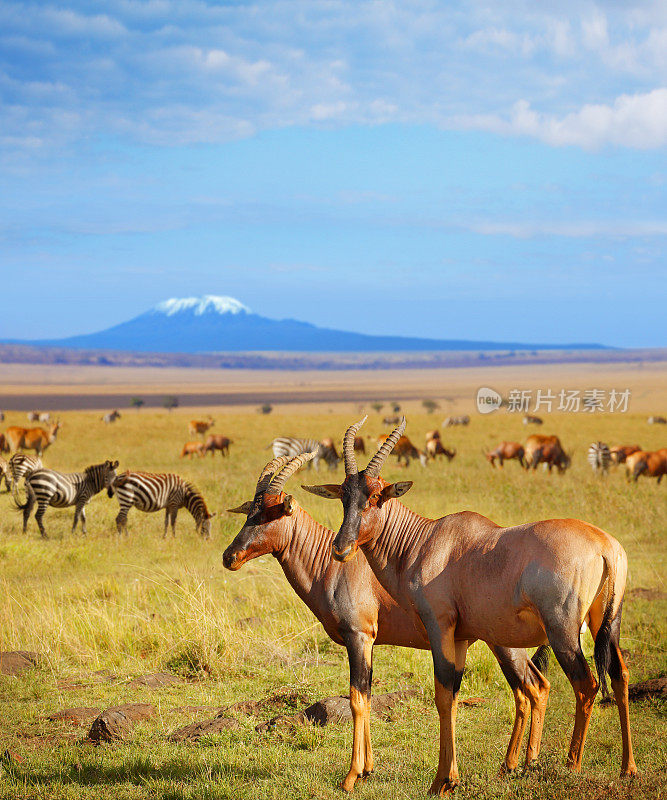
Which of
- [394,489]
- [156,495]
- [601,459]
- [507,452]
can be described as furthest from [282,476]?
[507,452]

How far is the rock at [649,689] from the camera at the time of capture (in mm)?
8578

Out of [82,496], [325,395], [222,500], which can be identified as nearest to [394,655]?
[82,496]

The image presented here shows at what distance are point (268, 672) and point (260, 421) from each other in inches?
2164

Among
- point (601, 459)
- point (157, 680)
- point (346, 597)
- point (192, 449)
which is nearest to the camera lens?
point (346, 597)

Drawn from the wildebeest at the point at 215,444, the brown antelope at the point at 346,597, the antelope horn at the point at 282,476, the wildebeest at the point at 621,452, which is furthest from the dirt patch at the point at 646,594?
the wildebeest at the point at 215,444

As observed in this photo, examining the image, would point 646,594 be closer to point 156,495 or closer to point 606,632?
point 606,632

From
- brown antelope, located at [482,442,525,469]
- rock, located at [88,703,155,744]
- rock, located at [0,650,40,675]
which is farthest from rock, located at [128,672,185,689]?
brown antelope, located at [482,442,525,469]

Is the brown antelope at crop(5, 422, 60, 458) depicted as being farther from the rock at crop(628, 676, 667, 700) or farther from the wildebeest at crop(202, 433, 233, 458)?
the rock at crop(628, 676, 667, 700)

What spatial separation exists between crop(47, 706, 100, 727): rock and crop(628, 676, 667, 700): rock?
209 inches

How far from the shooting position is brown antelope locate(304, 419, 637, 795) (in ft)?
18.0

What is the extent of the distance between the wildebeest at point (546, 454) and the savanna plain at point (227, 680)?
9.27 metres

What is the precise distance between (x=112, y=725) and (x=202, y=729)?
0.79 meters

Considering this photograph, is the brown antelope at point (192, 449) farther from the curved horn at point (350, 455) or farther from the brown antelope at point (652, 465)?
the curved horn at point (350, 455)

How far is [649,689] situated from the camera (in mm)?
8633
